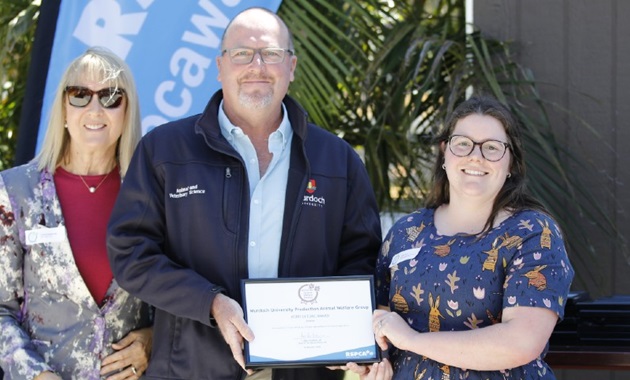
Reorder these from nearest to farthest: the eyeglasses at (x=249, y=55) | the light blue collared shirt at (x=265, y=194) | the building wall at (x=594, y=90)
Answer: the light blue collared shirt at (x=265, y=194) < the eyeglasses at (x=249, y=55) < the building wall at (x=594, y=90)

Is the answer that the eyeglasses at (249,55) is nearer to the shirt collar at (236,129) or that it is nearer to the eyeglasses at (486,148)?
the shirt collar at (236,129)

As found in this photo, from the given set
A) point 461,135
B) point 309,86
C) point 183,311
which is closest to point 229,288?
point 183,311

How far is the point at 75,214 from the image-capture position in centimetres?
357

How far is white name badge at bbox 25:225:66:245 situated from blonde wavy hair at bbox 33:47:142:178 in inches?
9.9

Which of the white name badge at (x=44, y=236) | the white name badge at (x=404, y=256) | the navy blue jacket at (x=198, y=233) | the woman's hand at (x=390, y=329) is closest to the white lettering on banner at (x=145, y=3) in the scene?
the navy blue jacket at (x=198, y=233)

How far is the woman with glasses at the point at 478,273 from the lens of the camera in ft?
9.62

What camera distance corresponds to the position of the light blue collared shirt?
3496 mm

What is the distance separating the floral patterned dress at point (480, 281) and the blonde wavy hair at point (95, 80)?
1.21m

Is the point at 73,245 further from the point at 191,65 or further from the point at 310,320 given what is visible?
the point at 191,65

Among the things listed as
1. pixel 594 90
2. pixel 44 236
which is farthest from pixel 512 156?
pixel 594 90

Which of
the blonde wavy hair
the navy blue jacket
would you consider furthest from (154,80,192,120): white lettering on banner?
the navy blue jacket

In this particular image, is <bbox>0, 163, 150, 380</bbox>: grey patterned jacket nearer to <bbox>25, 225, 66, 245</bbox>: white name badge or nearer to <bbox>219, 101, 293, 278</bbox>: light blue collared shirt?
<bbox>25, 225, 66, 245</bbox>: white name badge

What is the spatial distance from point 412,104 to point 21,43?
2580 millimetres

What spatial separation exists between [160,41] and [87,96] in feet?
5.18
